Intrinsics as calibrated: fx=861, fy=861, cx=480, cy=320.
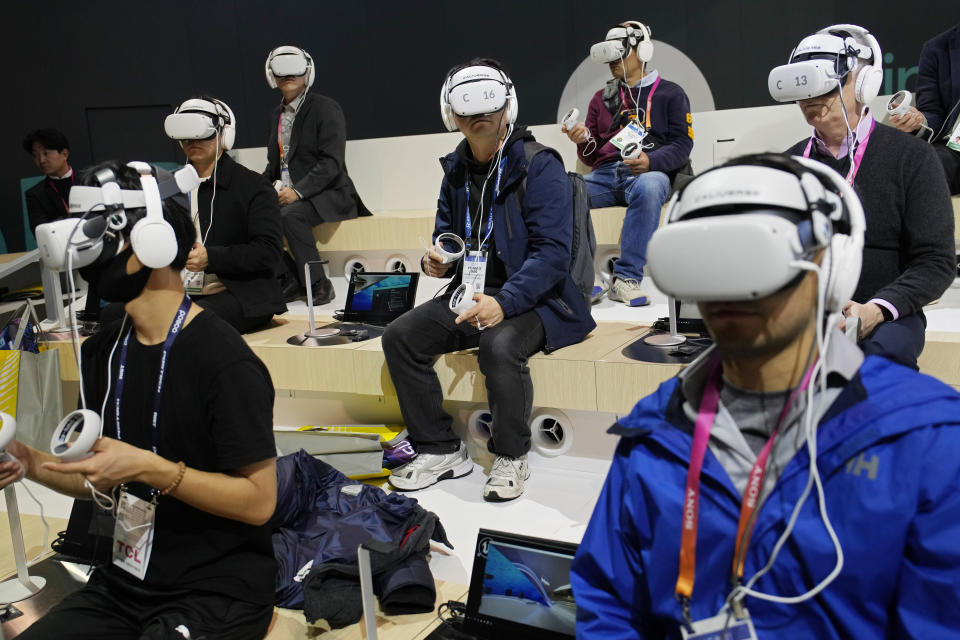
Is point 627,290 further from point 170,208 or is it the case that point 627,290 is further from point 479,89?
point 170,208

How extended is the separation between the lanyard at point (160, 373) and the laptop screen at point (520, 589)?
742mm

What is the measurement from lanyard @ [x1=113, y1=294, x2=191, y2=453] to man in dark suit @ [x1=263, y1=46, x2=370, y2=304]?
302 cm

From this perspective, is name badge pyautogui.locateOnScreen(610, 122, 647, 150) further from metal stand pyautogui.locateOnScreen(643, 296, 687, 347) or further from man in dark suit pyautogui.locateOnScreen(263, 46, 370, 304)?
man in dark suit pyautogui.locateOnScreen(263, 46, 370, 304)

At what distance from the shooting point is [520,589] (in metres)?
1.85

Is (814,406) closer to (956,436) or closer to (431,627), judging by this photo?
(956,436)

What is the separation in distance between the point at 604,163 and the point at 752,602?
146 inches

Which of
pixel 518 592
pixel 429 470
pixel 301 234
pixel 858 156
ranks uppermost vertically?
pixel 858 156

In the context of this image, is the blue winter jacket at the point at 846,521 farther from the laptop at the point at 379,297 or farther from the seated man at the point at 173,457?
the laptop at the point at 379,297

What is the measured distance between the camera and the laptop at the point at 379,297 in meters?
3.77

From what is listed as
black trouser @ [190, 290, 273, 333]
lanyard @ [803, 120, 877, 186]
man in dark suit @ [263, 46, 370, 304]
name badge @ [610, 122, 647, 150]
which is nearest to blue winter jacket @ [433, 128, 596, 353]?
lanyard @ [803, 120, 877, 186]

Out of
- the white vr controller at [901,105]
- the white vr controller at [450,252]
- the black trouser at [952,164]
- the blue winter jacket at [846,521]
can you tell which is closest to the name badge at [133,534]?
the blue winter jacket at [846,521]

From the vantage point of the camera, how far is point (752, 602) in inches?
43.3

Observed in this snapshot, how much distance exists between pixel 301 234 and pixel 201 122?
141 cm

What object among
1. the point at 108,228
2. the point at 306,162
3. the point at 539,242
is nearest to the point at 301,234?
the point at 306,162
